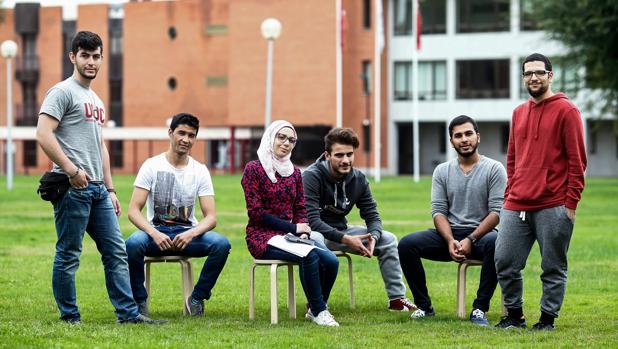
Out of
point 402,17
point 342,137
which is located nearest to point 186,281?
point 342,137

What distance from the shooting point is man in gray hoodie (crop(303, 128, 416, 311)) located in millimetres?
11391

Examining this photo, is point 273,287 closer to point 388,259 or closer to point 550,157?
point 388,259

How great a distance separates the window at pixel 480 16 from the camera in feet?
246

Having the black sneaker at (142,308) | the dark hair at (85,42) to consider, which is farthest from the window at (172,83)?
the dark hair at (85,42)

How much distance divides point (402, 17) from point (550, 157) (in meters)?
69.4

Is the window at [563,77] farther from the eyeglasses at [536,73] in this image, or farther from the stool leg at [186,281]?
the eyeglasses at [536,73]

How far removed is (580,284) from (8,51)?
32.2m

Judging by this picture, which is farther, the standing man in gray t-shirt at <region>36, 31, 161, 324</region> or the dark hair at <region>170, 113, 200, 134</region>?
the dark hair at <region>170, 113, 200, 134</region>

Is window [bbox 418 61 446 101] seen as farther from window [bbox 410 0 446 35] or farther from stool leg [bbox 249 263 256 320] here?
stool leg [bbox 249 263 256 320]

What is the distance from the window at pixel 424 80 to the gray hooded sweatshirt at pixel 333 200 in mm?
65893

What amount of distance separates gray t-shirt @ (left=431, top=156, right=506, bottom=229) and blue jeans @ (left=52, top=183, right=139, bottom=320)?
9.21 feet

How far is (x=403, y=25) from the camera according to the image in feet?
258

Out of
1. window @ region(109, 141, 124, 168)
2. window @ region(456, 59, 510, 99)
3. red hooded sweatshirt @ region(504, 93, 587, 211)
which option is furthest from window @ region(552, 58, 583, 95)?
window @ region(109, 141, 124, 168)

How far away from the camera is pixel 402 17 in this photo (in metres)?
78.5
